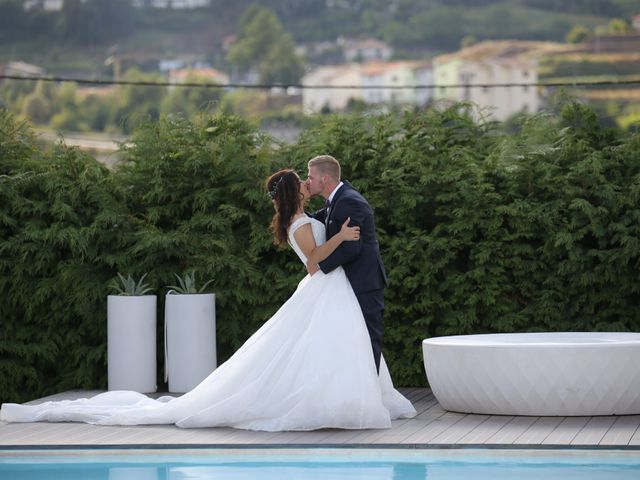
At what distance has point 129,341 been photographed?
9242mm

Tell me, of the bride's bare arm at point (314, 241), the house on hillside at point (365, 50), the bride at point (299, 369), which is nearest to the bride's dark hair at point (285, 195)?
the bride at point (299, 369)

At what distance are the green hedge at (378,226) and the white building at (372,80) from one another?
6550 centimetres

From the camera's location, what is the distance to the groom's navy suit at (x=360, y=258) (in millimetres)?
7410

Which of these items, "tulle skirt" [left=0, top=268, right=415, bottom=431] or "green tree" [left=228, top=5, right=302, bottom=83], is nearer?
"tulle skirt" [left=0, top=268, right=415, bottom=431]

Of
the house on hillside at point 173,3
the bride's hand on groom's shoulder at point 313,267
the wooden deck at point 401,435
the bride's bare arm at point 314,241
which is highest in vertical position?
the house on hillside at point 173,3

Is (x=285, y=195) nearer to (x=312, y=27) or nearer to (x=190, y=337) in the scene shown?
(x=190, y=337)

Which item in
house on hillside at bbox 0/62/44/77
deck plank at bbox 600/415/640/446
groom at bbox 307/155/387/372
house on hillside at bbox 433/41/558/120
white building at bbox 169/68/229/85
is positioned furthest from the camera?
house on hillside at bbox 433/41/558/120

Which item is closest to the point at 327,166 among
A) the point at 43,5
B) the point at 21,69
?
the point at 21,69

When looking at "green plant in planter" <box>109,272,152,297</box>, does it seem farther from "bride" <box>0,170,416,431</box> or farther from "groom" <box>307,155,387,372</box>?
"groom" <box>307,155,387,372</box>

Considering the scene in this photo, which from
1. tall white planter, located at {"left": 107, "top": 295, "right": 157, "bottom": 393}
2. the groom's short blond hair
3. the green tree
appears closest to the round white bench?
the groom's short blond hair

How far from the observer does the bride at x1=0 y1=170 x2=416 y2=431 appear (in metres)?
7.19

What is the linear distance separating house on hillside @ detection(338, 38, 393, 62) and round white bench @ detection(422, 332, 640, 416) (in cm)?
7423

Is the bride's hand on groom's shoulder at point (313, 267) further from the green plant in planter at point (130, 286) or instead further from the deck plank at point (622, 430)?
the green plant in planter at point (130, 286)

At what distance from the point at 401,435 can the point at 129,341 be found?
3.04 metres
